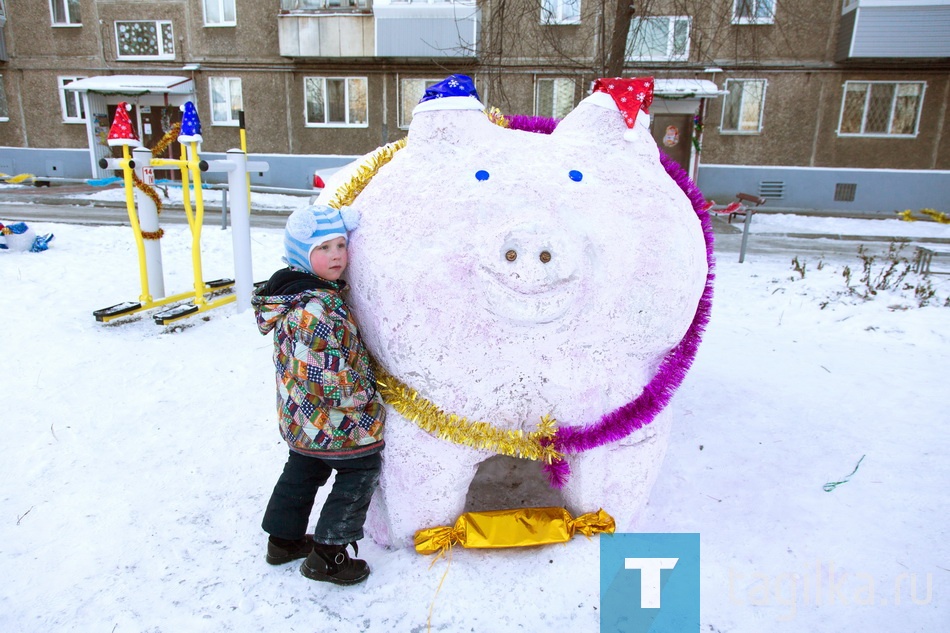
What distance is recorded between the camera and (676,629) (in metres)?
2.09

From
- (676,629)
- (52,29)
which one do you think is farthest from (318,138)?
(676,629)

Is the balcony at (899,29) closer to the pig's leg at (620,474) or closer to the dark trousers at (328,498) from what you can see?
the pig's leg at (620,474)

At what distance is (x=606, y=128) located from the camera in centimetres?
227

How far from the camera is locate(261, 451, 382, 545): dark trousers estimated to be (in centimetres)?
223

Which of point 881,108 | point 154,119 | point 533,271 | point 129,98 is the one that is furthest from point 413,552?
point 129,98

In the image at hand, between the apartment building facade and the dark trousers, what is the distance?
39.1 ft

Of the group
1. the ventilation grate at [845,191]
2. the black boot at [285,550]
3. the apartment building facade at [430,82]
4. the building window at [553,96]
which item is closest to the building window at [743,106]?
the apartment building facade at [430,82]

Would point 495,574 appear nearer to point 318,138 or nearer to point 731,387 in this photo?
point 731,387

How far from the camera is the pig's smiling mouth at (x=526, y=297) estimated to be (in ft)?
6.60

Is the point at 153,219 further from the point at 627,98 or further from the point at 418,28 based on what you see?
the point at 418,28

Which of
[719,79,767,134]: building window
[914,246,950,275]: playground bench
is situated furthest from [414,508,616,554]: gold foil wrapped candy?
[719,79,767,134]: building window

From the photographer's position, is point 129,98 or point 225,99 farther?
point 129,98

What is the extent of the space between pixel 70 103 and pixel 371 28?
868 cm

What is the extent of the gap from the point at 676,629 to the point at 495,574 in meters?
0.65
